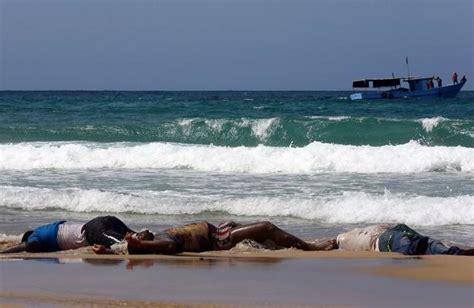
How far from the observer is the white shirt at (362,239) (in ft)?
27.8

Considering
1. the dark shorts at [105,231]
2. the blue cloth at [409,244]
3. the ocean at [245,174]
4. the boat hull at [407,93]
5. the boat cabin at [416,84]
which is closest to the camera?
the blue cloth at [409,244]

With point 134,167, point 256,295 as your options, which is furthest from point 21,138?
point 256,295

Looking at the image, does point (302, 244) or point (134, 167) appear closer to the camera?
point (302, 244)

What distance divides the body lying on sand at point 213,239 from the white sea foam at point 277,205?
295 cm

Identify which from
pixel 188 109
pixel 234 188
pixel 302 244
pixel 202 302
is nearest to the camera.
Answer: pixel 202 302

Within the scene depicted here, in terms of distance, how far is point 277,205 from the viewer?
12.2 m

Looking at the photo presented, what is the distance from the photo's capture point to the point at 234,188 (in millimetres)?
14297

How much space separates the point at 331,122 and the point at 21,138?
30.8 feet

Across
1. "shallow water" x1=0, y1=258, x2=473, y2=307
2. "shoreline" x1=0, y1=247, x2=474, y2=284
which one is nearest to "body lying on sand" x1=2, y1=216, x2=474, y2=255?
"shoreline" x1=0, y1=247, x2=474, y2=284

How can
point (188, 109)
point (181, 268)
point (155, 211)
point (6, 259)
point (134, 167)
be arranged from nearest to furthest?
point (181, 268) → point (6, 259) → point (155, 211) → point (134, 167) → point (188, 109)

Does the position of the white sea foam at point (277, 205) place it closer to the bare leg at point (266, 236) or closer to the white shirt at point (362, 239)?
the white shirt at point (362, 239)

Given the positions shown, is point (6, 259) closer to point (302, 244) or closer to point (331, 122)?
point (302, 244)

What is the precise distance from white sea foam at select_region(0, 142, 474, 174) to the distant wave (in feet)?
21.1

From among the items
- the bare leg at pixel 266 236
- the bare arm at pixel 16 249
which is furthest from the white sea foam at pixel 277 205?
the bare arm at pixel 16 249
